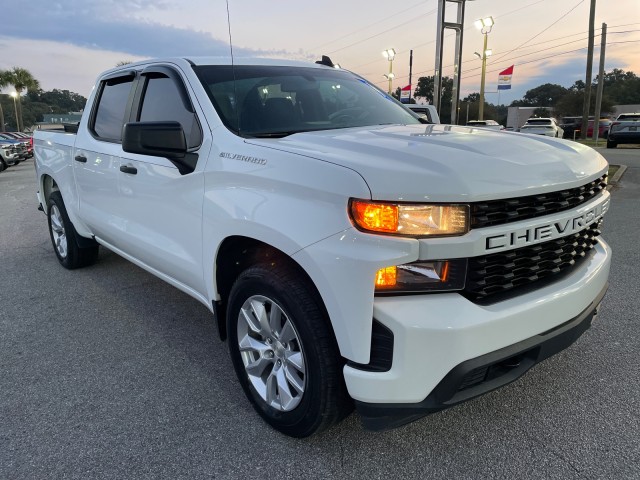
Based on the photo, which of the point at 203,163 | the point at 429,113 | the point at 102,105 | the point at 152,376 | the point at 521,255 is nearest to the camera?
the point at 521,255

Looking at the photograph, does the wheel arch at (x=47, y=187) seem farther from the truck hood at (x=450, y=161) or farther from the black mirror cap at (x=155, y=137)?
the truck hood at (x=450, y=161)

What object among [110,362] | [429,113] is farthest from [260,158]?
[429,113]

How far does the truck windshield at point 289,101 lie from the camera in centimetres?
292

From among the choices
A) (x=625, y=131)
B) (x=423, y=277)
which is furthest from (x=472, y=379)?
(x=625, y=131)

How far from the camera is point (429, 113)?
20.7ft

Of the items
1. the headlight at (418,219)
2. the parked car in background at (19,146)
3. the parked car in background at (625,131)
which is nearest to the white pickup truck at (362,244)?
the headlight at (418,219)

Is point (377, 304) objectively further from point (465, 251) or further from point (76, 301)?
point (76, 301)

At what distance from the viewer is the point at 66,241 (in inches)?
204

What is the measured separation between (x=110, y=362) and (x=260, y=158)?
72.8 inches

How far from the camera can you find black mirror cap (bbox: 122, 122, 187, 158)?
263 centimetres

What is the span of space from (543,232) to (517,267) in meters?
0.19

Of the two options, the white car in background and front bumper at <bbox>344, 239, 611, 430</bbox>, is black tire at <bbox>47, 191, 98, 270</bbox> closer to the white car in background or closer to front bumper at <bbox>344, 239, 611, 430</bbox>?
front bumper at <bbox>344, 239, 611, 430</bbox>

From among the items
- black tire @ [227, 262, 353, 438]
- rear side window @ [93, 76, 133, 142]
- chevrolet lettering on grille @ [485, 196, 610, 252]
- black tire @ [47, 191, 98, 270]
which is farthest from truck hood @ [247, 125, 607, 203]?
black tire @ [47, 191, 98, 270]

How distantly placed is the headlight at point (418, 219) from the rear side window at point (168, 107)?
1355 millimetres
